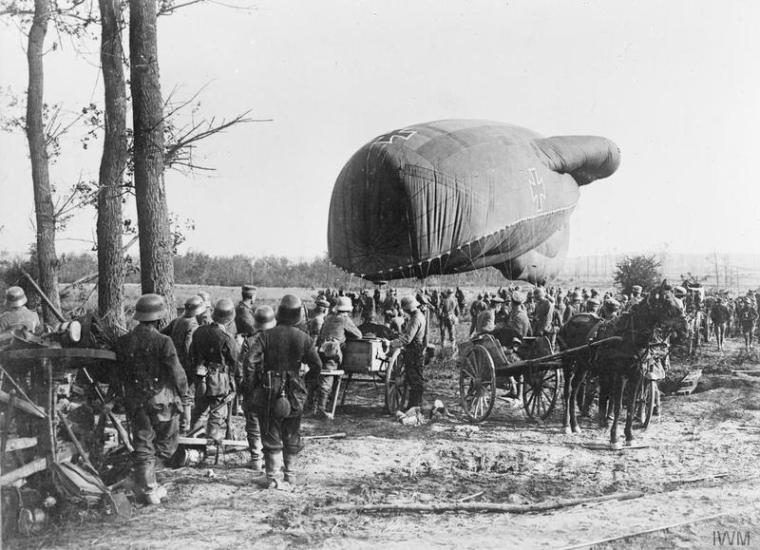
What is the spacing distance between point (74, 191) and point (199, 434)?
31.3ft

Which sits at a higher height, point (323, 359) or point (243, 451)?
point (323, 359)

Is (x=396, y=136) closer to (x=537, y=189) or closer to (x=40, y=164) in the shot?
(x=537, y=189)

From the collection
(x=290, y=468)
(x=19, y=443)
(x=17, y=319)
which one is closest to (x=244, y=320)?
(x=17, y=319)

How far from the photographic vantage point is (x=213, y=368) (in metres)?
7.82

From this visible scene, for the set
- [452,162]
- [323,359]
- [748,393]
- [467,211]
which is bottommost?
[748,393]

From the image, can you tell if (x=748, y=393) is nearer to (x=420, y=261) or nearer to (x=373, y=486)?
(x=420, y=261)

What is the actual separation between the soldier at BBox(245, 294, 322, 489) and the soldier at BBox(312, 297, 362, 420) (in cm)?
317

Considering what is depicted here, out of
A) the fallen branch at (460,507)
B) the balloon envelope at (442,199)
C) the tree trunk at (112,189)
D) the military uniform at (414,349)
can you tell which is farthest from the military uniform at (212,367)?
the balloon envelope at (442,199)

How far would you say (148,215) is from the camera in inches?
358

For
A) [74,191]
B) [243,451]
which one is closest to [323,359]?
[243,451]

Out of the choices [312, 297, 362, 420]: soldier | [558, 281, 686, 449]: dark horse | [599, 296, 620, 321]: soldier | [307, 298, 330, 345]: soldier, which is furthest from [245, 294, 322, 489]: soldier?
[599, 296, 620, 321]: soldier

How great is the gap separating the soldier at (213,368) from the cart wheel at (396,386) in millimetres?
3158

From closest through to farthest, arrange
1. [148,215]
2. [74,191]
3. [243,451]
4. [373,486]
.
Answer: [373,486] → [243,451] → [148,215] → [74,191]

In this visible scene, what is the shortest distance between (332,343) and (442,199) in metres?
6.51
